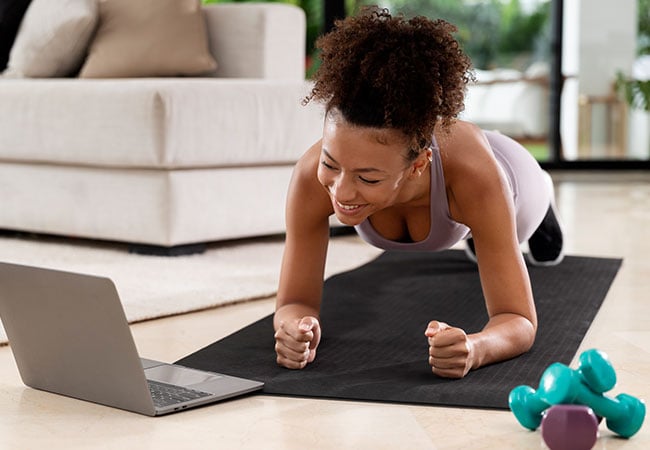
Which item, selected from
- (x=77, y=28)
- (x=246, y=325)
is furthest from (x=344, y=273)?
(x=77, y=28)

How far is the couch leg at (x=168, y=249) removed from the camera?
2.81m

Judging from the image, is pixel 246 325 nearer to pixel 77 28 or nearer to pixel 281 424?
pixel 281 424

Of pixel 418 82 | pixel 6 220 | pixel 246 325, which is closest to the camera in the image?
pixel 418 82

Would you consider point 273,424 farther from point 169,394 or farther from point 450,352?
point 450,352

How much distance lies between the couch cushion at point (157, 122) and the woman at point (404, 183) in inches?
39.8

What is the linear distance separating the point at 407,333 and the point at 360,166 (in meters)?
0.53

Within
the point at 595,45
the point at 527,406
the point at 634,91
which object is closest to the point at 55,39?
the point at 527,406

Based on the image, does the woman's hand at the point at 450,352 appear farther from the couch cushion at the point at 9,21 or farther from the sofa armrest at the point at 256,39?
the couch cushion at the point at 9,21

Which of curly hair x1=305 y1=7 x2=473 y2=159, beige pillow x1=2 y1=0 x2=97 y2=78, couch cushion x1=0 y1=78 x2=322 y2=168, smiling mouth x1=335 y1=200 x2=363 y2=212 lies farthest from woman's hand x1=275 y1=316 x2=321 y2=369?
beige pillow x1=2 y1=0 x2=97 y2=78

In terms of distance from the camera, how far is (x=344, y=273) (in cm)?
254

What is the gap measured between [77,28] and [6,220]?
0.65m

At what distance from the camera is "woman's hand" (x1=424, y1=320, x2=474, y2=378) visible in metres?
1.52

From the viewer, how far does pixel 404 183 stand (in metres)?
1.60

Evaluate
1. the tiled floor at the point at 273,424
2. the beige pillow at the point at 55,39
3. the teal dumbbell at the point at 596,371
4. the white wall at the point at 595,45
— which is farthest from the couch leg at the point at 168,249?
the white wall at the point at 595,45
